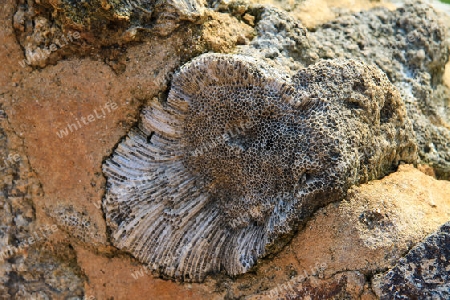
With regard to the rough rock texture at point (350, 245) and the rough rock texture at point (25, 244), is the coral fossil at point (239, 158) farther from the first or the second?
the rough rock texture at point (25, 244)

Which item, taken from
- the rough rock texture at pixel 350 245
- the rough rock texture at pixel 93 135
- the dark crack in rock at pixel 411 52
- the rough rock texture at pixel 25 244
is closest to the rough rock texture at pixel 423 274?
the rough rock texture at pixel 350 245

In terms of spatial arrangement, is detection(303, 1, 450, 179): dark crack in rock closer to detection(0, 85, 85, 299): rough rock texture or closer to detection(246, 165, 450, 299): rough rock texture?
detection(246, 165, 450, 299): rough rock texture

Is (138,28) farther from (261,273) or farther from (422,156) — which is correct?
(422,156)

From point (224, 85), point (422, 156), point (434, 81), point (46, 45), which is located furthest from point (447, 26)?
point (46, 45)

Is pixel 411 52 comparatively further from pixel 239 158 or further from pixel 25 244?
pixel 25 244

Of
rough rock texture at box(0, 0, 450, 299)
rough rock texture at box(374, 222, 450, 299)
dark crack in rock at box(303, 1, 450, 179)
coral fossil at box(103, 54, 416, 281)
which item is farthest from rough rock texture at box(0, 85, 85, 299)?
dark crack in rock at box(303, 1, 450, 179)
